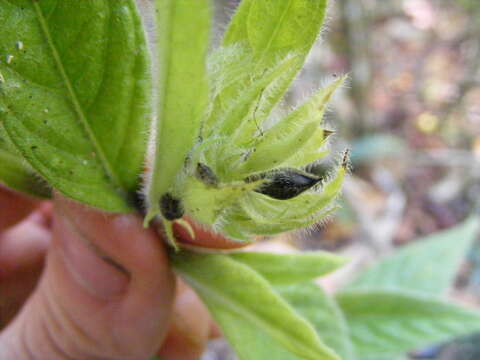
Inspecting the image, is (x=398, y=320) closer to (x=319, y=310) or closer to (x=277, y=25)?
(x=319, y=310)

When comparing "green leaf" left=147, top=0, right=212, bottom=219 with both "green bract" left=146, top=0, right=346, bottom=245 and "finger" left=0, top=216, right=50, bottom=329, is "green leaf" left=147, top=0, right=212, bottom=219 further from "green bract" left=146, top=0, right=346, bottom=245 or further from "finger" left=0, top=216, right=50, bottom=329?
"finger" left=0, top=216, right=50, bottom=329

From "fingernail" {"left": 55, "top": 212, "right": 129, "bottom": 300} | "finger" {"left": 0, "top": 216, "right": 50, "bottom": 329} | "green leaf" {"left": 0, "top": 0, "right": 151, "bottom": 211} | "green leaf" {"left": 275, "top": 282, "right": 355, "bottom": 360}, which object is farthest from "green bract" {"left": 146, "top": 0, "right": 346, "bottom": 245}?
"finger" {"left": 0, "top": 216, "right": 50, "bottom": 329}

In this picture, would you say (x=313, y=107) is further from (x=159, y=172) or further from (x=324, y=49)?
(x=324, y=49)

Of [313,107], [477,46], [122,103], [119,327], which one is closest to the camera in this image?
[313,107]

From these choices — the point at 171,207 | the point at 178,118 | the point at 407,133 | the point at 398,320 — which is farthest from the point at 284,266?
the point at 407,133

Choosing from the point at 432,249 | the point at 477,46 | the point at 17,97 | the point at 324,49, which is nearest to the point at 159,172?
the point at 17,97

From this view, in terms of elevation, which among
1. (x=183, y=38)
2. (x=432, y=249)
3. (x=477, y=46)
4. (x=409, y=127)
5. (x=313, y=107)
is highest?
(x=477, y=46)

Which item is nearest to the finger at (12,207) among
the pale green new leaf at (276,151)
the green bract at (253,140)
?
the green bract at (253,140)

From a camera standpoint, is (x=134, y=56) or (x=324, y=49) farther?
(x=324, y=49)
